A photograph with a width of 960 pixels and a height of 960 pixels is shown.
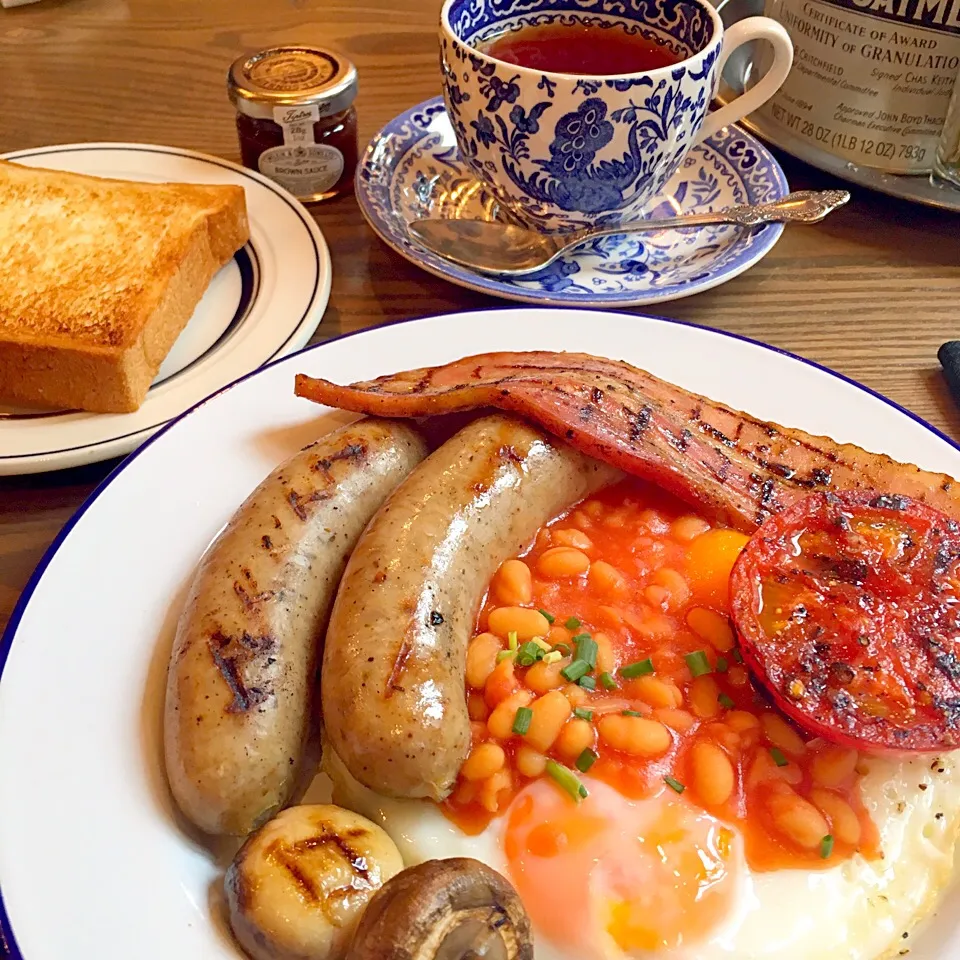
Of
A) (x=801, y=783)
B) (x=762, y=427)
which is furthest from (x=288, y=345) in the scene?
(x=801, y=783)

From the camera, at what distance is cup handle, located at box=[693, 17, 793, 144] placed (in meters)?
2.18

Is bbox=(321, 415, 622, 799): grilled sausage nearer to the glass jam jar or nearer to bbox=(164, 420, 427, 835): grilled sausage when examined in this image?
bbox=(164, 420, 427, 835): grilled sausage

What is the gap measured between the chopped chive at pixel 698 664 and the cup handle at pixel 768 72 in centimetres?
141

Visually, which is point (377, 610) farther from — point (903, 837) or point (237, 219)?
point (237, 219)

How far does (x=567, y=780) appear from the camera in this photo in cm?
131

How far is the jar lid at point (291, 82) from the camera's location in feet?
7.96

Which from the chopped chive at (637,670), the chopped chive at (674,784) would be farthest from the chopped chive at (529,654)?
the chopped chive at (674,784)

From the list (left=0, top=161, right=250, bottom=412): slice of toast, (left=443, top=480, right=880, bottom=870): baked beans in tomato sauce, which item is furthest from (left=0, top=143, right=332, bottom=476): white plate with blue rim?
(left=443, top=480, right=880, bottom=870): baked beans in tomato sauce

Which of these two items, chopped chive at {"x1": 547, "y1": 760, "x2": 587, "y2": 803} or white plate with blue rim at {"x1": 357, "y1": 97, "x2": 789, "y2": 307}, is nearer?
chopped chive at {"x1": 547, "y1": 760, "x2": 587, "y2": 803}

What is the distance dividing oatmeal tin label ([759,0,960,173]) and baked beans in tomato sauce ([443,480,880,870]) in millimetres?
1609

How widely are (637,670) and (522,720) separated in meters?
0.21

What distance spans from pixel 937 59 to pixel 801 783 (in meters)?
2.02

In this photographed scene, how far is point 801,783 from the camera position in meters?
1.33

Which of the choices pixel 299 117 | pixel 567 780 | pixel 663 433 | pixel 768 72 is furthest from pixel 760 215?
pixel 567 780
